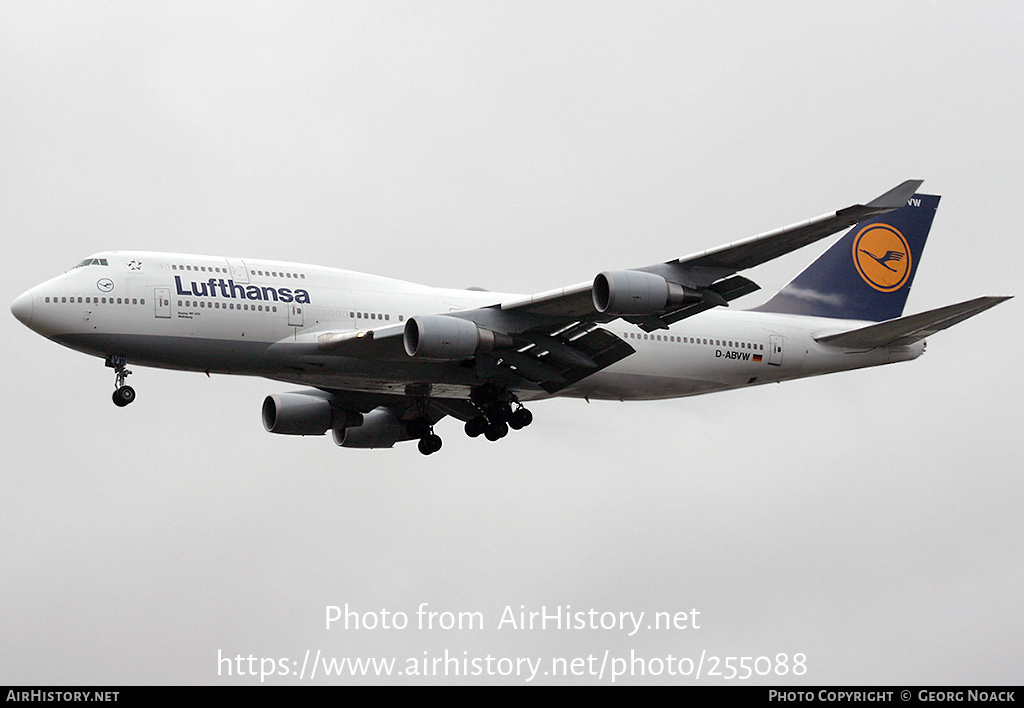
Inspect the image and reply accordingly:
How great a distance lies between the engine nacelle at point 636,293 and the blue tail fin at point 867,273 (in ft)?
36.6

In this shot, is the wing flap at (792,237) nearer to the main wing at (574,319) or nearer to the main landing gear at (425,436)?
the main wing at (574,319)

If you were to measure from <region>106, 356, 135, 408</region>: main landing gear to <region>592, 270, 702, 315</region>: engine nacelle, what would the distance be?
12.5m

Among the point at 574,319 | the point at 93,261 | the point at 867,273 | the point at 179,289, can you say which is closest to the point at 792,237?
the point at 574,319

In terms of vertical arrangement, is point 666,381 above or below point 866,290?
below

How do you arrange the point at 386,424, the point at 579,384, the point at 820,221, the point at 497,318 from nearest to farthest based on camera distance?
the point at 820,221 < the point at 497,318 < the point at 579,384 < the point at 386,424

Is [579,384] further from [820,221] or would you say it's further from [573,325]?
[820,221]

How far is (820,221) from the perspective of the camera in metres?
31.6

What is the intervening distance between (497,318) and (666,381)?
728cm

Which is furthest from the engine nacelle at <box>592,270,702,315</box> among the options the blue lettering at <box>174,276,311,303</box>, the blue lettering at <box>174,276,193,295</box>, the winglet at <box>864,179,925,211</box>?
the blue lettering at <box>174,276,193,295</box>

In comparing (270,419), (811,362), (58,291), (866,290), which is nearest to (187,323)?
(58,291)

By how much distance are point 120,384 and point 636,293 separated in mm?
13758

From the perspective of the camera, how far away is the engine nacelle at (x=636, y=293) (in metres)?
33.8

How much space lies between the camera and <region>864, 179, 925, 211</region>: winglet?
29.9 m

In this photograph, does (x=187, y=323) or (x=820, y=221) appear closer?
(x=820, y=221)
